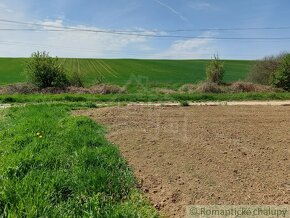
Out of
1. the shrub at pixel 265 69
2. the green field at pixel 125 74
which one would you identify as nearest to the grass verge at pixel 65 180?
the green field at pixel 125 74

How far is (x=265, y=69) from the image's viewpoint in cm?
3278

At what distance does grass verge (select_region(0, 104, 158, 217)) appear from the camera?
438 centimetres

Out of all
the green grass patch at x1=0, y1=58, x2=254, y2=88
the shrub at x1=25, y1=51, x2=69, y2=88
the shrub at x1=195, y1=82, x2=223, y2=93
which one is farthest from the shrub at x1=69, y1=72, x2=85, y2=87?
the shrub at x1=195, y1=82, x2=223, y2=93

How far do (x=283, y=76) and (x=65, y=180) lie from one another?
26.7 m

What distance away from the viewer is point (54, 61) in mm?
26812

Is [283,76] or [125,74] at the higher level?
[283,76]

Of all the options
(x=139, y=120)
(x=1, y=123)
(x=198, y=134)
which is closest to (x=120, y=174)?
(x=198, y=134)

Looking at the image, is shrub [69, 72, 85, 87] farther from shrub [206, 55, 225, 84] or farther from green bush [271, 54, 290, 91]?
green bush [271, 54, 290, 91]

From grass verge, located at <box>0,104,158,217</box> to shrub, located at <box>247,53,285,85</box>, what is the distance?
2755cm

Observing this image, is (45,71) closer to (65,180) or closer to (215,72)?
(215,72)

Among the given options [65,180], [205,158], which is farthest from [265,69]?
[65,180]

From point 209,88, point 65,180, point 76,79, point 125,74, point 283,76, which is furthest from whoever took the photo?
point 125,74

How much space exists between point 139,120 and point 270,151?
199 inches

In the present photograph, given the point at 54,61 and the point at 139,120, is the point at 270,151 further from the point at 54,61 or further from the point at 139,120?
the point at 54,61
